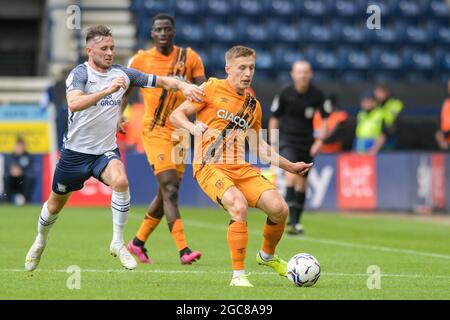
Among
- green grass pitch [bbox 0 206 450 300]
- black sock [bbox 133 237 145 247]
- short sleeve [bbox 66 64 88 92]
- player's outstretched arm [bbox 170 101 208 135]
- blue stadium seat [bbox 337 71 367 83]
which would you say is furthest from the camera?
blue stadium seat [bbox 337 71 367 83]

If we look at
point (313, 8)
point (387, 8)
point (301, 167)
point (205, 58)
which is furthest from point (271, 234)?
point (387, 8)

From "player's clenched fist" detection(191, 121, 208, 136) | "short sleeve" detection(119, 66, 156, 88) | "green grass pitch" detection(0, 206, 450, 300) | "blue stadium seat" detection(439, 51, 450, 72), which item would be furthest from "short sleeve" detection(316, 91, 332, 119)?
"blue stadium seat" detection(439, 51, 450, 72)

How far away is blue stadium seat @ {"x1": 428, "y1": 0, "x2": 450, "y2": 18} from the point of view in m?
28.0

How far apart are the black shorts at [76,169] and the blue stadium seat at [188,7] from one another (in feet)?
56.5

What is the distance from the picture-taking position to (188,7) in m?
26.5

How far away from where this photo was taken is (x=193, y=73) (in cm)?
1138

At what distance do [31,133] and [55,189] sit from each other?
13.7 metres

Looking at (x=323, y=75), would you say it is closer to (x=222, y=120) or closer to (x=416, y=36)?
(x=416, y=36)

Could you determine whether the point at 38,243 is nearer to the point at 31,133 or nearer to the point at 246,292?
the point at 246,292

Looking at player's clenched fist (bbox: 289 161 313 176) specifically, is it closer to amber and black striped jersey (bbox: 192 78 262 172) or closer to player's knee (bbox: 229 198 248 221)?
amber and black striped jersey (bbox: 192 78 262 172)

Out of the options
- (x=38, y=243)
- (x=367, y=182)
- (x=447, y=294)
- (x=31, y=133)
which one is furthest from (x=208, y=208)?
(x=447, y=294)

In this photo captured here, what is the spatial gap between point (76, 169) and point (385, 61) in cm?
1832

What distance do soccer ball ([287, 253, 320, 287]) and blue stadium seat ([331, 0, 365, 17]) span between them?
760 inches
